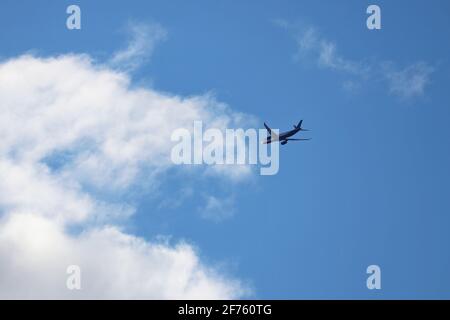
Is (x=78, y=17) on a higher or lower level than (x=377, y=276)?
higher
